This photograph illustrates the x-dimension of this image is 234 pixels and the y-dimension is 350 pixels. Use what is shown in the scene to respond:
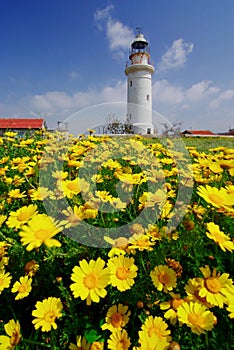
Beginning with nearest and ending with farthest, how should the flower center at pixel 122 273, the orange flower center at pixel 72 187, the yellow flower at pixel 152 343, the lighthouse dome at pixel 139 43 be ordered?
the yellow flower at pixel 152 343, the flower center at pixel 122 273, the orange flower center at pixel 72 187, the lighthouse dome at pixel 139 43

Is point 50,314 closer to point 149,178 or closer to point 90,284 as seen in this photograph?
point 90,284

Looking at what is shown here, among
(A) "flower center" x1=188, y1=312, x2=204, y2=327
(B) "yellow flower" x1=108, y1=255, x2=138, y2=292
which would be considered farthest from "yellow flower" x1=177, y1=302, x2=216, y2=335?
(B) "yellow flower" x1=108, y1=255, x2=138, y2=292

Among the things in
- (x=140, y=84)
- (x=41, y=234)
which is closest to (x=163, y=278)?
(x=41, y=234)

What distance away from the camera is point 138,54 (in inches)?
659

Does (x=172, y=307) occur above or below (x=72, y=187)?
below

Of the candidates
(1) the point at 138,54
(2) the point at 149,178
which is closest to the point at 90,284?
(2) the point at 149,178

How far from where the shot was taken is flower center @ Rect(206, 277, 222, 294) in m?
0.67

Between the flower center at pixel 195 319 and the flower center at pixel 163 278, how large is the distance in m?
0.12

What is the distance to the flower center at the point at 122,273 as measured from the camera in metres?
0.71

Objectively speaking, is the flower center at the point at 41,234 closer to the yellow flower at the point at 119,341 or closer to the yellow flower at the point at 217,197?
the yellow flower at the point at 119,341

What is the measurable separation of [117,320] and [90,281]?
139mm

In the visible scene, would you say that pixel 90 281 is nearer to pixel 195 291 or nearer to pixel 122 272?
pixel 122 272

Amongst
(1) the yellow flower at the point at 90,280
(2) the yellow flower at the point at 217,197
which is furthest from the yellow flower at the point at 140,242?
(2) the yellow flower at the point at 217,197

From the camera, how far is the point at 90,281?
2.23ft
